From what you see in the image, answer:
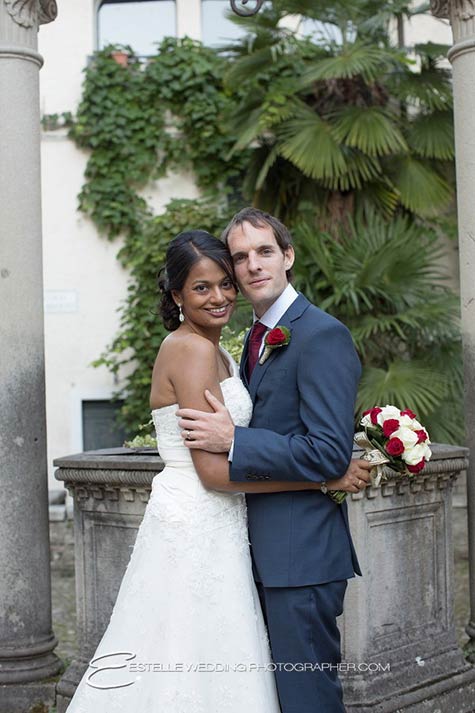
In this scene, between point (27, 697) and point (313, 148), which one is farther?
point (313, 148)

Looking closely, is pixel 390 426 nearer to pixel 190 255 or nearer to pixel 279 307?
pixel 279 307

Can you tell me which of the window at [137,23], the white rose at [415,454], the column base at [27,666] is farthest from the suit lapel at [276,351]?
the window at [137,23]

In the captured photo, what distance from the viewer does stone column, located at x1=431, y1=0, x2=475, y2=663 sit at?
447cm

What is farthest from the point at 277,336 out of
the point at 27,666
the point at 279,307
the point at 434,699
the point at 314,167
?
the point at 314,167

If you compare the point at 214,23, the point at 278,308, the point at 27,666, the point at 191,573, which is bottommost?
the point at 27,666

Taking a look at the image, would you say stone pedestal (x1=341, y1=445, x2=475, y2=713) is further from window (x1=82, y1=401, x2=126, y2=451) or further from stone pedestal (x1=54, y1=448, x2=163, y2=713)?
window (x1=82, y1=401, x2=126, y2=451)

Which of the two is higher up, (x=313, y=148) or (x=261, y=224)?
(x=313, y=148)

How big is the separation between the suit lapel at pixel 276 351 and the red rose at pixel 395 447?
1.36 ft

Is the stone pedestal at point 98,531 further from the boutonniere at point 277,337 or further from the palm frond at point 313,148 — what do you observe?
the palm frond at point 313,148

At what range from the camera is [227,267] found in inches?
108

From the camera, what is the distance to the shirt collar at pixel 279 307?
2.81 meters

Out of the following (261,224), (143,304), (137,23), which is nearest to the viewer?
(261,224)

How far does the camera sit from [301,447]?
255cm

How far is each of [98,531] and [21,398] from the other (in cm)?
72
